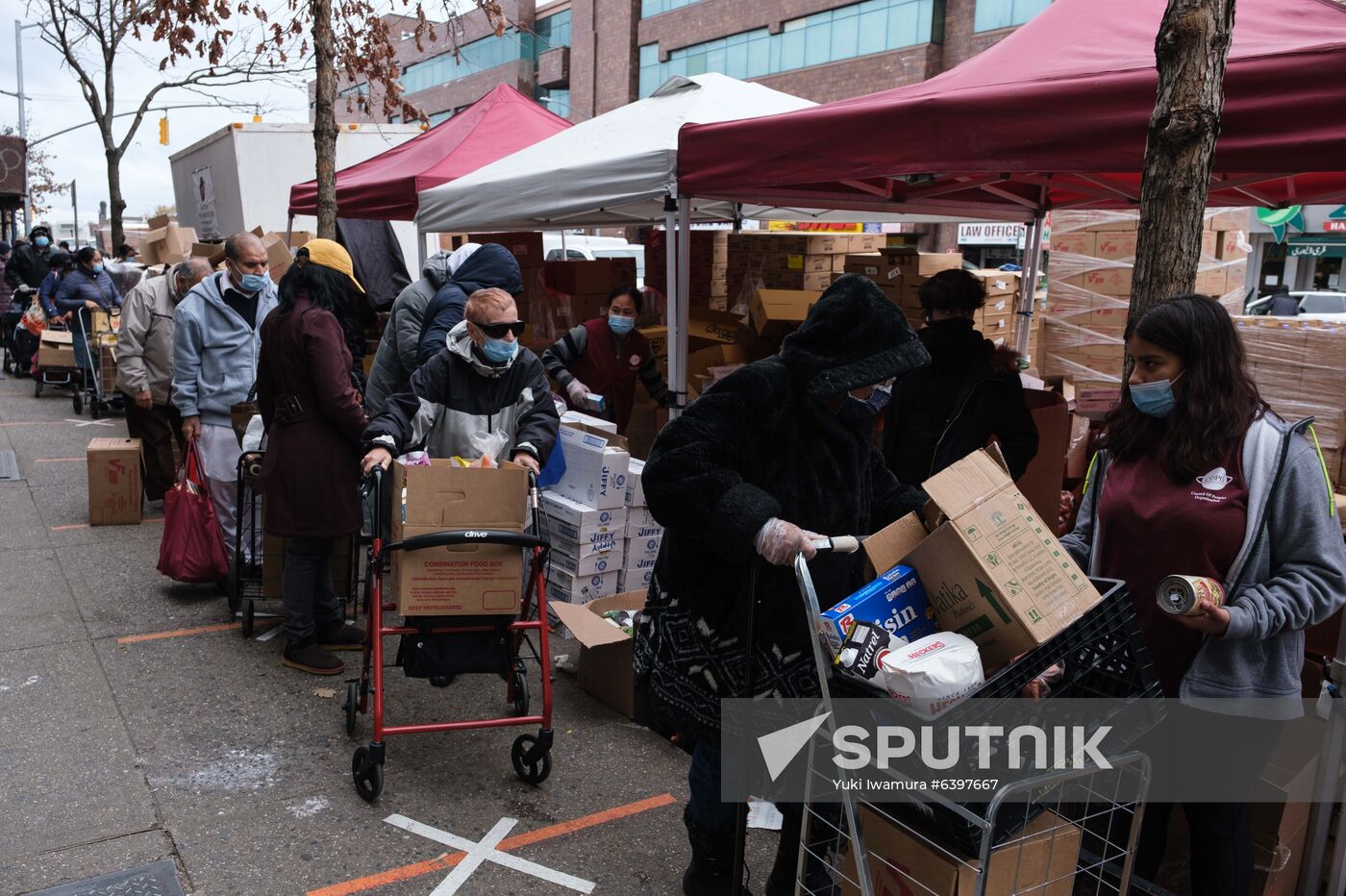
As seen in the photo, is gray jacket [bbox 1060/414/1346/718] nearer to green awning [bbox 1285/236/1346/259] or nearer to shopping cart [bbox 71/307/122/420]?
shopping cart [bbox 71/307/122/420]

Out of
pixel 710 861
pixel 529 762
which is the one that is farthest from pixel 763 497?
pixel 529 762

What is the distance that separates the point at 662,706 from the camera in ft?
9.45

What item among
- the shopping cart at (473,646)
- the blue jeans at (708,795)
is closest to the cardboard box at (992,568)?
the blue jeans at (708,795)

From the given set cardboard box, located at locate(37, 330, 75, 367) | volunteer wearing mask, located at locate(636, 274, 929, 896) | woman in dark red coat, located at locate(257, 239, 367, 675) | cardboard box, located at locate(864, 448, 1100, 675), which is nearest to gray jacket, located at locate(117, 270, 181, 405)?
woman in dark red coat, located at locate(257, 239, 367, 675)

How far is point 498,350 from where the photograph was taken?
4.25 meters

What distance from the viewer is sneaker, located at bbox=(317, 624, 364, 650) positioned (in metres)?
5.14

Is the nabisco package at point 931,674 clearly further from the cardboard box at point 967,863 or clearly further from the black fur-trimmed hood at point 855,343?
the black fur-trimmed hood at point 855,343

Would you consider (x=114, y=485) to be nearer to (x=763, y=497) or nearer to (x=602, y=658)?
(x=602, y=658)

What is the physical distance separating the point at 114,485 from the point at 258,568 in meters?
2.56

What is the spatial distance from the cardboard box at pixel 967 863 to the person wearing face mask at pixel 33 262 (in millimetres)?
18384

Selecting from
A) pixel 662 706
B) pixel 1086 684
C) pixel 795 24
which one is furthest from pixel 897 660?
pixel 795 24

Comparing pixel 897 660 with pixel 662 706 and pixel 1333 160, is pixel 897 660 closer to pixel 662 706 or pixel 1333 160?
pixel 662 706

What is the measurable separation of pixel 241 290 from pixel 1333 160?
5.10 m

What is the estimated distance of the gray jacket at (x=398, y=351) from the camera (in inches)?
228
